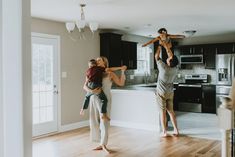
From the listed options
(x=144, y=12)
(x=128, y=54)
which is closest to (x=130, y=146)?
(x=144, y=12)

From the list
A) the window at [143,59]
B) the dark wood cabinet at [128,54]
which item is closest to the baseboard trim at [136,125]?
the dark wood cabinet at [128,54]

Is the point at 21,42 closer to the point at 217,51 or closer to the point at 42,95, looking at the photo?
the point at 42,95

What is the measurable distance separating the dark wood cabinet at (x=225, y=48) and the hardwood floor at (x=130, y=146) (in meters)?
3.69

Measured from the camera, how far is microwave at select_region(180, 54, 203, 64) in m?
8.62

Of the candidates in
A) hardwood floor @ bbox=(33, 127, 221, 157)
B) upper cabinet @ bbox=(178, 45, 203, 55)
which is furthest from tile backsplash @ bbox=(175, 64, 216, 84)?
hardwood floor @ bbox=(33, 127, 221, 157)

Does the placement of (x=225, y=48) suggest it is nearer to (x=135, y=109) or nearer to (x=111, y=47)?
(x=111, y=47)

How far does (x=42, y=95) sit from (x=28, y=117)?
3.10 meters

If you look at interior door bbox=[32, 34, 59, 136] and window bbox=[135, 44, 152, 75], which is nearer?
interior door bbox=[32, 34, 59, 136]

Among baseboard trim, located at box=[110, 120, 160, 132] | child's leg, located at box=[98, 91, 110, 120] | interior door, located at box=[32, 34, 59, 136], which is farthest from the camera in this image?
baseboard trim, located at box=[110, 120, 160, 132]

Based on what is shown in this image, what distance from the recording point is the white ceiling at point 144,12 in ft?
14.4

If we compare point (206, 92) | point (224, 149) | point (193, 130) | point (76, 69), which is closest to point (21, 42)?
point (224, 149)

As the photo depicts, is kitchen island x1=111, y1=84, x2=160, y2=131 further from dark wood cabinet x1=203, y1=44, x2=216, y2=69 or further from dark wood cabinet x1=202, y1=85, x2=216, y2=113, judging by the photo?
dark wood cabinet x1=203, y1=44, x2=216, y2=69

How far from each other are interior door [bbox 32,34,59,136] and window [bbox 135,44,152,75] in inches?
131

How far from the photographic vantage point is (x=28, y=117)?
2768 mm
